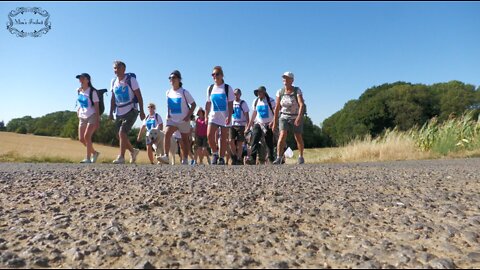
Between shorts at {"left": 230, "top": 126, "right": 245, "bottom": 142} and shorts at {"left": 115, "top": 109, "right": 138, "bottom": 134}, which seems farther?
shorts at {"left": 230, "top": 126, "right": 245, "bottom": 142}

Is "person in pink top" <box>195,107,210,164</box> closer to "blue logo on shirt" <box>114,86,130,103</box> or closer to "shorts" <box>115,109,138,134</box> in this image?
"shorts" <box>115,109,138,134</box>

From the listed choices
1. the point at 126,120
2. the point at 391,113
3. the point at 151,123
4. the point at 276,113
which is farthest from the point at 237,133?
the point at 391,113

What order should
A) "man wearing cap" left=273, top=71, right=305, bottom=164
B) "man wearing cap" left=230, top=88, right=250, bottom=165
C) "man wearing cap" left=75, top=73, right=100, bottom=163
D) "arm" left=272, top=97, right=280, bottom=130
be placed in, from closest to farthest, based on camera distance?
"man wearing cap" left=75, top=73, right=100, bottom=163, "man wearing cap" left=273, top=71, right=305, bottom=164, "arm" left=272, top=97, right=280, bottom=130, "man wearing cap" left=230, top=88, right=250, bottom=165

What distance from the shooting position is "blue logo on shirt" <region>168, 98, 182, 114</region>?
7.64 meters

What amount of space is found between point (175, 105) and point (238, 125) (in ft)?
6.71

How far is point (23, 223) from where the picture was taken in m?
2.33

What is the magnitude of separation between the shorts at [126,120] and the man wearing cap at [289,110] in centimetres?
289

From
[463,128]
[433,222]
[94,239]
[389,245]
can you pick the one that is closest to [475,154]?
[463,128]

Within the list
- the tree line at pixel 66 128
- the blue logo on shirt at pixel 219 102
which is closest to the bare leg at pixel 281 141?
the blue logo on shirt at pixel 219 102

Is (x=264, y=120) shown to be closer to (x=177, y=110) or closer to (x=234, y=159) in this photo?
(x=234, y=159)

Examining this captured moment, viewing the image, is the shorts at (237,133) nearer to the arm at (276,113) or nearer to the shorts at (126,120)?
the arm at (276,113)

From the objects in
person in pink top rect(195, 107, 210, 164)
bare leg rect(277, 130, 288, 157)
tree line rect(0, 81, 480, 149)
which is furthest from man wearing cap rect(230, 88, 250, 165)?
tree line rect(0, 81, 480, 149)

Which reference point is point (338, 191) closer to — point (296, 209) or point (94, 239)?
point (296, 209)

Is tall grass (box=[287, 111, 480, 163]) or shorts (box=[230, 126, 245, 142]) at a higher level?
shorts (box=[230, 126, 245, 142])
